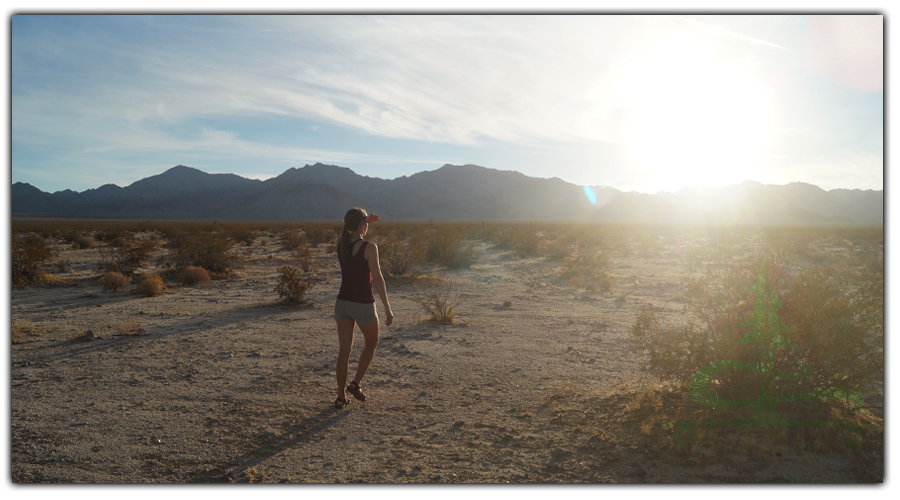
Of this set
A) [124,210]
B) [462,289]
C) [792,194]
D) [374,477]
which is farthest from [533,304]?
[124,210]

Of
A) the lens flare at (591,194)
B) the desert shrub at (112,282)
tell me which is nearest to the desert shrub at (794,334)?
the desert shrub at (112,282)

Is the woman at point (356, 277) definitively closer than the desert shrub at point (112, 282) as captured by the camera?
Yes

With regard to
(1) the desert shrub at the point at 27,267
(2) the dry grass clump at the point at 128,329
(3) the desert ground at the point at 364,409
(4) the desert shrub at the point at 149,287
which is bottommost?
(3) the desert ground at the point at 364,409

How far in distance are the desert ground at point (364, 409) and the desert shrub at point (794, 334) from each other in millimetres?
418

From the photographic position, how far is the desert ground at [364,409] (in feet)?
12.1

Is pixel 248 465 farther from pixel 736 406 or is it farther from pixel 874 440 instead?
pixel 874 440

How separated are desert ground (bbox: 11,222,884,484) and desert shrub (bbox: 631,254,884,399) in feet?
1.37

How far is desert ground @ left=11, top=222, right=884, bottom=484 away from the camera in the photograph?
3695 mm

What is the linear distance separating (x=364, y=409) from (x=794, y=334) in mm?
4188

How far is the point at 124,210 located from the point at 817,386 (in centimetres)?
17289

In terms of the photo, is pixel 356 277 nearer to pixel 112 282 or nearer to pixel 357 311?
pixel 357 311

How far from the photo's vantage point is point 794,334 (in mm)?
4059

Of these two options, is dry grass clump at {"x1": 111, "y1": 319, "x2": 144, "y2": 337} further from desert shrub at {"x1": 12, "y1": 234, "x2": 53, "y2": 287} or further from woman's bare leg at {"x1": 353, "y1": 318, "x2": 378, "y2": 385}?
desert shrub at {"x1": 12, "y1": 234, "x2": 53, "y2": 287}

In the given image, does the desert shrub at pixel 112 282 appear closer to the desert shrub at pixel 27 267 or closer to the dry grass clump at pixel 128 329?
the desert shrub at pixel 27 267
